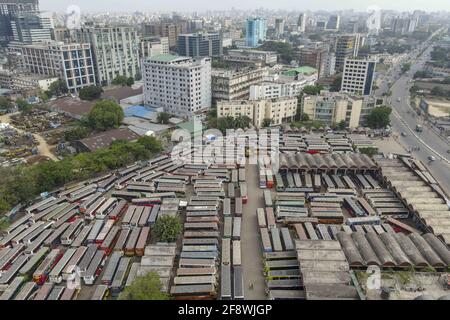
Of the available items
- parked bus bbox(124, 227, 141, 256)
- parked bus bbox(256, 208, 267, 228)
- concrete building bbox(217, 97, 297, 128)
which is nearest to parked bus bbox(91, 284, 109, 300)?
parked bus bbox(124, 227, 141, 256)

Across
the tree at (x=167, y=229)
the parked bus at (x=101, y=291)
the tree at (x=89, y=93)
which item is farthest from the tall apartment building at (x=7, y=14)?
the parked bus at (x=101, y=291)

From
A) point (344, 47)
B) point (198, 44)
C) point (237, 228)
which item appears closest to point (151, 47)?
point (198, 44)

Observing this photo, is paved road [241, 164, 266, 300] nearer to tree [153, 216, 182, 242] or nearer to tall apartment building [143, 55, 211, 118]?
tree [153, 216, 182, 242]

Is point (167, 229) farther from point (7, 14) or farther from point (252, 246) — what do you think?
point (7, 14)

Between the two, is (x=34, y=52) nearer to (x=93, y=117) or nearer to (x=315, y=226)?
(x=93, y=117)
